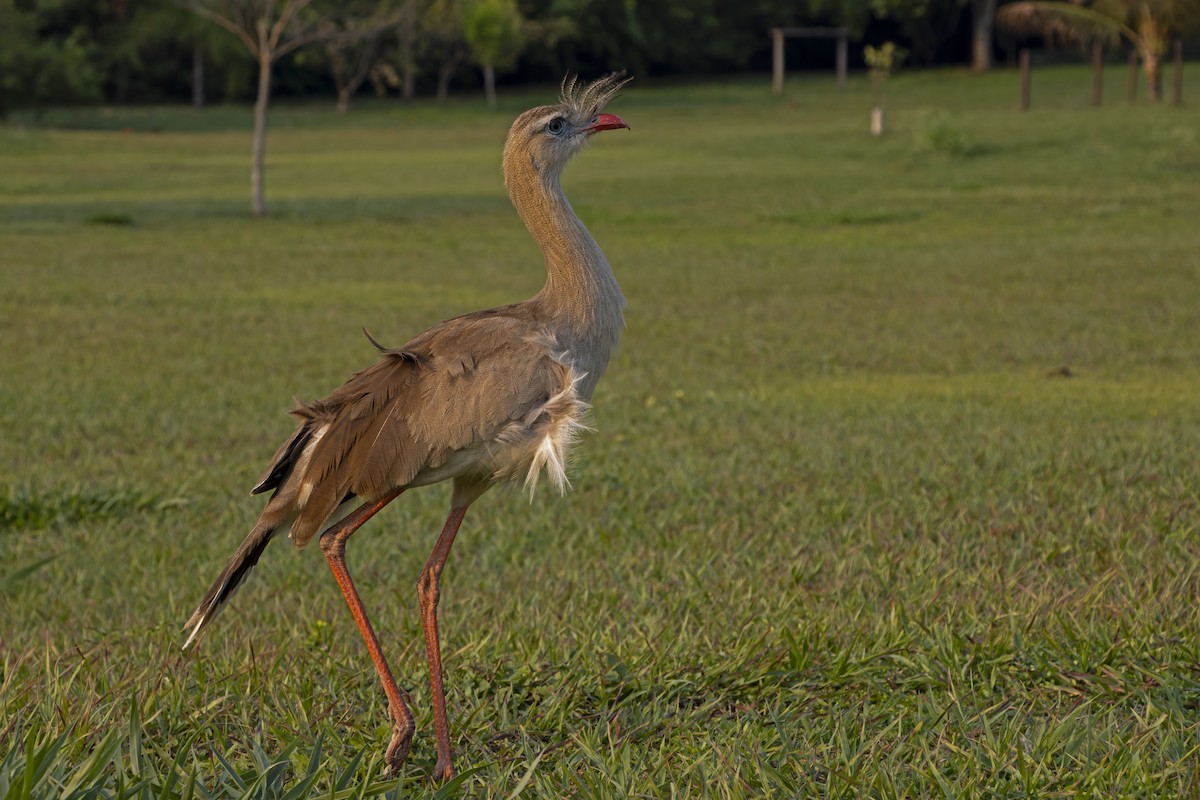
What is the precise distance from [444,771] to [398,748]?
0.40 feet

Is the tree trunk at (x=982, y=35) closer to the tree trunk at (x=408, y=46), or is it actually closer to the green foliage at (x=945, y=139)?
the tree trunk at (x=408, y=46)

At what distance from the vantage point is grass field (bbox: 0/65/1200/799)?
11.2 ft

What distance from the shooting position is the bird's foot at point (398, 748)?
3.40 metres

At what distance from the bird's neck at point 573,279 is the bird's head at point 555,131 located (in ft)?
0.12

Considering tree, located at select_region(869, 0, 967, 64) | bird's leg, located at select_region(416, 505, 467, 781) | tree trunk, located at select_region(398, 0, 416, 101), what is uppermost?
tree, located at select_region(869, 0, 967, 64)

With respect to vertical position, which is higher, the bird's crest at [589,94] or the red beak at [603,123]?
the bird's crest at [589,94]

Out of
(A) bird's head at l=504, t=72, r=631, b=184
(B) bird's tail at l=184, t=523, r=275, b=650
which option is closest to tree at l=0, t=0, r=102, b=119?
(A) bird's head at l=504, t=72, r=631, b=184

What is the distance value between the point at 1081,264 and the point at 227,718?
13.0 metres

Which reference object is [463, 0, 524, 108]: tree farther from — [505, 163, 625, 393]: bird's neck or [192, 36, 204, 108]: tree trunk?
[505, 163, 625, 393]: bird's neck

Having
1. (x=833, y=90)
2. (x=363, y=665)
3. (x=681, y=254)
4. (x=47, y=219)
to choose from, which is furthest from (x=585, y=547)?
(x=833, y=90)

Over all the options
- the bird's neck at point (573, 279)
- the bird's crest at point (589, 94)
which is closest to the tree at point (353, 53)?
the bird's crest at point (589, 94)

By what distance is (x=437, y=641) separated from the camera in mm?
3580

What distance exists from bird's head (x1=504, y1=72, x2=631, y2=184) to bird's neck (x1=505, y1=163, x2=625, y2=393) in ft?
0.12

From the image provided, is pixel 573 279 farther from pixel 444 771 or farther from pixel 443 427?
pixel 444 771
